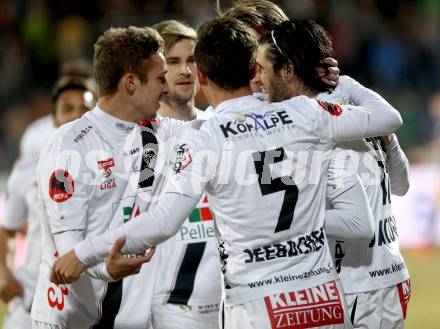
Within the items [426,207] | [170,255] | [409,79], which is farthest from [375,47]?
[170,255]

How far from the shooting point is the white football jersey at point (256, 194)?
4422 millimetres

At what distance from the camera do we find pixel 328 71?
Result: 16.3 ft

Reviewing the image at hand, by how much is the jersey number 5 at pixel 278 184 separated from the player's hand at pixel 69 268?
0.94 metres

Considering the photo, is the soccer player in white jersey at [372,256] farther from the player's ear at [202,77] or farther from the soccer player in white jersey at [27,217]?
the soccer player in white jersey at [27,217]

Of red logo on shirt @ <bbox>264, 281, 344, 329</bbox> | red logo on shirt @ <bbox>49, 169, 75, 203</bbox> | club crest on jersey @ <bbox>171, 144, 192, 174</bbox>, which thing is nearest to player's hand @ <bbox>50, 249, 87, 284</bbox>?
red logo on shirt @ <bbox>49, 169, 75, 203</bbox>

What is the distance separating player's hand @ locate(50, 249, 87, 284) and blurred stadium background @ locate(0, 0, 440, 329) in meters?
11.0

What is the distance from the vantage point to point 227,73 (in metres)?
4.58

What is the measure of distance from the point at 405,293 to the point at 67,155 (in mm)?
2044

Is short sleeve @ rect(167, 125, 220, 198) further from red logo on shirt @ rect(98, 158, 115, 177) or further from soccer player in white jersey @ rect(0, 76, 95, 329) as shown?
soccer player in white jersey @ rect(0, 76, 95, 329)

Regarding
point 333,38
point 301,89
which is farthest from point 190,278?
point 333,38

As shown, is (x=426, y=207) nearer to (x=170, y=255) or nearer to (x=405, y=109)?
(x=405, y=109)

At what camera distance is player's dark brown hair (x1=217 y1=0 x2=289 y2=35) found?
5.49 metres

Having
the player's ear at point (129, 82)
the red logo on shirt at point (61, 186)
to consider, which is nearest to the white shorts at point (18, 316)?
the red logo on shirt at point (61, 186)

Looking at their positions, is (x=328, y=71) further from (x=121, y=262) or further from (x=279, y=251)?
(x=121, y=262)
